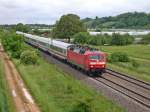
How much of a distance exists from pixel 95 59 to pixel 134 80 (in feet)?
16.5

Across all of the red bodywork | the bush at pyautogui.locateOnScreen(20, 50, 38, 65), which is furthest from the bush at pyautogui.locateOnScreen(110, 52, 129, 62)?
the red bodywork

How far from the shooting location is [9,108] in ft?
72.9

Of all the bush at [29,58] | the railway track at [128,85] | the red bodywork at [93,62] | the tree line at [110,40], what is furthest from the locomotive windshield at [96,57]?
the tree line at [110,40]

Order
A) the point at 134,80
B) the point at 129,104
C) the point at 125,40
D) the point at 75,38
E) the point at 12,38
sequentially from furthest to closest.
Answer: the point at 125,40
the point at 75,38
the point at 12,38
the point at 134,80
the point at 129,104

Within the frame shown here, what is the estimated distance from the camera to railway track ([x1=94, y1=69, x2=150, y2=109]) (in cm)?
2503

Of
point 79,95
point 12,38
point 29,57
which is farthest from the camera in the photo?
point 12,38

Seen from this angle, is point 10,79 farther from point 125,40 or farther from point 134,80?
point 125,40

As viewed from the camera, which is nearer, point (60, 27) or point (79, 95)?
point (79, 95)

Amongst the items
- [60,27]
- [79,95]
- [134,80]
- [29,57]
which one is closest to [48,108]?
[79,95]

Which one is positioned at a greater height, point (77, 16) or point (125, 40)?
point (77, 16)

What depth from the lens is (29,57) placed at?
46.2m

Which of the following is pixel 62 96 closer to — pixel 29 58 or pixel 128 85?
pixel 128 85

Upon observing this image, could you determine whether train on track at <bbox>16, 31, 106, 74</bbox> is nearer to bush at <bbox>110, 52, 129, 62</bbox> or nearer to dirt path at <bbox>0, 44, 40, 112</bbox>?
dirt path at <bbox>0, 44, 40, 112</bbox>

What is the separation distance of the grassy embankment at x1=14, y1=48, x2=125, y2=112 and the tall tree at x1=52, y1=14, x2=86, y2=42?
71926 millimetres
